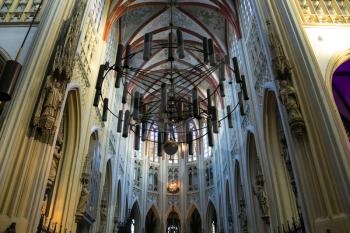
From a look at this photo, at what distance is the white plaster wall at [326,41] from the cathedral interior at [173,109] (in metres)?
0.04

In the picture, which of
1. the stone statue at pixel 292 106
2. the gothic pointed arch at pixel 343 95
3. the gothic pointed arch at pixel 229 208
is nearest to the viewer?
the stone statue at pixel 292 106

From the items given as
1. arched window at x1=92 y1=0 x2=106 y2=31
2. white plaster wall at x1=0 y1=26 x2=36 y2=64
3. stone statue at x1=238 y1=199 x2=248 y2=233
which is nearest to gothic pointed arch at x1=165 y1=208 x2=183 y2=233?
stone statue at x1=238 y1=199 x2=248 y2=233

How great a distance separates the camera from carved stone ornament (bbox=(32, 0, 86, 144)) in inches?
322

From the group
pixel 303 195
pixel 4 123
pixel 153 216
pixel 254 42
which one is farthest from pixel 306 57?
pixel 153 216

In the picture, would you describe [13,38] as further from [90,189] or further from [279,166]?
[279,166]

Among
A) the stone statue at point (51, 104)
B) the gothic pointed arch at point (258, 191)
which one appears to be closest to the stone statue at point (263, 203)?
the gothic pointed arch at point (258, 191)

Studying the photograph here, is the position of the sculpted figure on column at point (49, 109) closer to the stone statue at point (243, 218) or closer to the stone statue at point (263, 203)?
the stone statue at point (263, 203)

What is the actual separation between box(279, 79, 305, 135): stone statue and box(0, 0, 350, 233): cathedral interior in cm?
3

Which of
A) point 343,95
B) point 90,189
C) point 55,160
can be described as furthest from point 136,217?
point 343,95

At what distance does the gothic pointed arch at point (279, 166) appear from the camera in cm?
1059

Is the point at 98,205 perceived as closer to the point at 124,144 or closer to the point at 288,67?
the point at 124,144

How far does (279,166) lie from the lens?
37.8 feet

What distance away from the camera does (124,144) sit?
22.5 m

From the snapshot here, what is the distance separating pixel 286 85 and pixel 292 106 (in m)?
0.78
